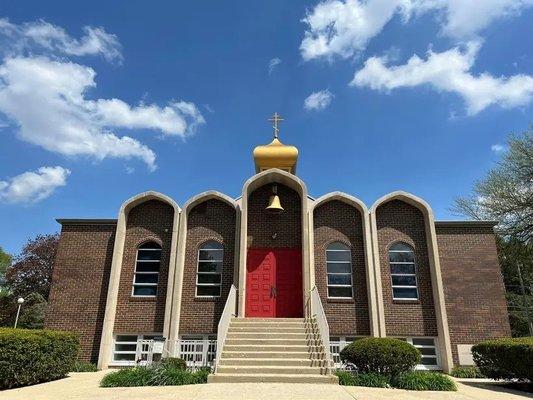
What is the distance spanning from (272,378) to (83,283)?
28.9 feet

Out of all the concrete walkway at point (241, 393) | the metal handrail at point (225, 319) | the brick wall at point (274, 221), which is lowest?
the concrete walkway at point (241, 393)

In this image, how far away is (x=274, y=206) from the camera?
15.0 m

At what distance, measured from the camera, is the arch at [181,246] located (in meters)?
13.7

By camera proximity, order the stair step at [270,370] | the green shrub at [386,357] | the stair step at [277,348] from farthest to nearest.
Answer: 1. the stair step at [277,348]
2. the green shrub at [386,357]
3. the stair step at [270,370]

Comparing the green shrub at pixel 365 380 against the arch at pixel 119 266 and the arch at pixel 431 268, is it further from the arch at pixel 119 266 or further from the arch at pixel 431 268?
the arch at pixel 119 266

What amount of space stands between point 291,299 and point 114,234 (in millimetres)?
7165

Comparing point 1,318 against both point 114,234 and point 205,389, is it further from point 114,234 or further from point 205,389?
point 205,389

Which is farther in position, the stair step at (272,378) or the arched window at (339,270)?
the arched window at (339,270)

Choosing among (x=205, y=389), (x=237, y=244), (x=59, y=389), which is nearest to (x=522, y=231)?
(x=237, y=244)

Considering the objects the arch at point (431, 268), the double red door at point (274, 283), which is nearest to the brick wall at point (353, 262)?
the arch at point (431, 268)

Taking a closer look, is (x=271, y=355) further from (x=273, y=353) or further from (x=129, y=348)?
(x=129, y=348)

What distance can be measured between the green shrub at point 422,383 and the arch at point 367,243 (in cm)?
423

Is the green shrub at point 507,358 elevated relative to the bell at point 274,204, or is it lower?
lower

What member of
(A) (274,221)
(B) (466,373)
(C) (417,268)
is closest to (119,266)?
(A) (274,221)
